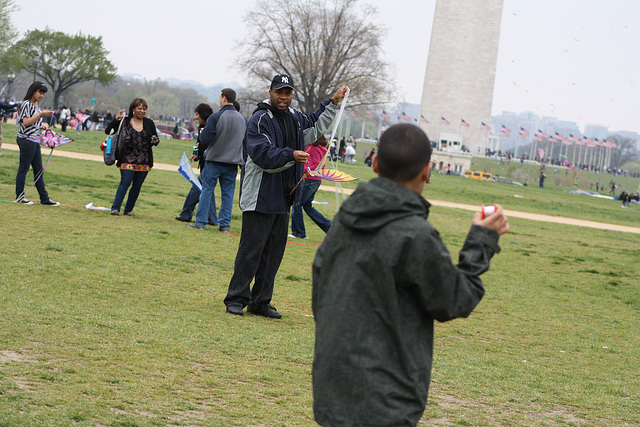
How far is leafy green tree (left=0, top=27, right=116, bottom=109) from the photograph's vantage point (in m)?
78.1

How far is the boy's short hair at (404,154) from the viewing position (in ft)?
8.80

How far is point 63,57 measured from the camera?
3147 inches

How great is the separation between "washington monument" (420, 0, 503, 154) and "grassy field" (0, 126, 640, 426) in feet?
198

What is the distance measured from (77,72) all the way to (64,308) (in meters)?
81.3

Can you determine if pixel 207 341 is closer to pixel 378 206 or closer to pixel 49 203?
pixel 378 206

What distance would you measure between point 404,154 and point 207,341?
358cm

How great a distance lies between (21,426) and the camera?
12.6 feet

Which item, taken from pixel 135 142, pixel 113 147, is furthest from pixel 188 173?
pixel 113 147

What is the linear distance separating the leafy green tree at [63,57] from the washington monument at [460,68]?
3538 centimetres

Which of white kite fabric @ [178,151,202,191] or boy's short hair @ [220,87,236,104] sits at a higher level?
boy's short hair @ [220,87,236,104]

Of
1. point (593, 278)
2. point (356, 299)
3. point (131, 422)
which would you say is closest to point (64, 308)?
point (131, 422)


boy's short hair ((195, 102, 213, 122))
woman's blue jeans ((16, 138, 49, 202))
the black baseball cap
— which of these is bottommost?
woman's blue jeans ((16, 138, 49, 202))

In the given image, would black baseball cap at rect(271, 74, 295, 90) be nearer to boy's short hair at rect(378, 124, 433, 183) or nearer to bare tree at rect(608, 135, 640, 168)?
boy's short hair at rect(378, 124, 433, 183)

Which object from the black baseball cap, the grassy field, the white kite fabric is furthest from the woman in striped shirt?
the black baseball cap
